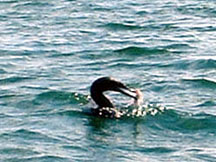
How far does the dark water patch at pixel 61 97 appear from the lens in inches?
582

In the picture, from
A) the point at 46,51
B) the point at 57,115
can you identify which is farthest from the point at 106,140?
the point at 46,51

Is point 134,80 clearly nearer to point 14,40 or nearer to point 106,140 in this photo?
point 106,140

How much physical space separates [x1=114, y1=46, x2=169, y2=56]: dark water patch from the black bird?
473 centimetres

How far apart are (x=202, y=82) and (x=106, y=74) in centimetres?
202

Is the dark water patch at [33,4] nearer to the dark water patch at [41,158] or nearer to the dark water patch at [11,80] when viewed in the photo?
the dark water patch at [11,80]

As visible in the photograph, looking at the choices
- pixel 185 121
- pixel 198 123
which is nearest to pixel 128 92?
pixel 185 121

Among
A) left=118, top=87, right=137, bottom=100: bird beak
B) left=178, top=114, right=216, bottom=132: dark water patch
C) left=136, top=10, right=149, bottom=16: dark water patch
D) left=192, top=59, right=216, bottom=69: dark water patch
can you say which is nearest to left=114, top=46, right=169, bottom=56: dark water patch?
left=192, top=59, right=216, bottom=69: dark water patch

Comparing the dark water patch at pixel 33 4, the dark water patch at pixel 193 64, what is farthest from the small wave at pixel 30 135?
the dark water patch at pixel 33 4

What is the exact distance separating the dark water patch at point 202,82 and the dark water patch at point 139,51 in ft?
9.04

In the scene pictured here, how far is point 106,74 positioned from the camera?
55.3ft

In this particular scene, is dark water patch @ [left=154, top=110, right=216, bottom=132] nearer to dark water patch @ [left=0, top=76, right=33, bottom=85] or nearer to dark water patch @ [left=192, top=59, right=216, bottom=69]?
dark water patch @ [left=192, top=59, right=216, bottom=69]

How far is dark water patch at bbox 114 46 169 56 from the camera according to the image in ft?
61.3

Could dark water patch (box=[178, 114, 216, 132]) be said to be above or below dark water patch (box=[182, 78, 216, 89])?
below

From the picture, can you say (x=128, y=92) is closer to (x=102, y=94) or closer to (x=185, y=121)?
(x=102, y=94)
